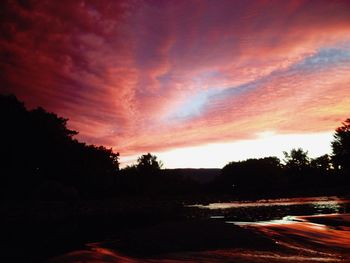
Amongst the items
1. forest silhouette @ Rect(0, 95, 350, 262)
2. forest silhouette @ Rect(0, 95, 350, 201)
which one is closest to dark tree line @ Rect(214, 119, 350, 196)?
forest silhouette @ Rect(0, 95, 350, 262)

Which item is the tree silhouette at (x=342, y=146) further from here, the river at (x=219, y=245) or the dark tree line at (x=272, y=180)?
the river at (x=219, y=245)

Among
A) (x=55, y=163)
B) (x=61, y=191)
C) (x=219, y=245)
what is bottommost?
(x=219, y=245)

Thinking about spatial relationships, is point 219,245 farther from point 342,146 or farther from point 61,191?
point 342,146

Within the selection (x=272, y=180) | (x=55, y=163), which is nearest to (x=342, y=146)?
(x=272, y=180)

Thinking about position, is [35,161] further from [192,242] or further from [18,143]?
[192,242]

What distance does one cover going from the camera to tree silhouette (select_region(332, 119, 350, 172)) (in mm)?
52375

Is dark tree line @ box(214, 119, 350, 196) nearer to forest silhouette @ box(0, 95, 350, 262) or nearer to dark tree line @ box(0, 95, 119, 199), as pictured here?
forest silhouette @ box(0, 95, 350, 262)

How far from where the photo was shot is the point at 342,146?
53156 millimetres

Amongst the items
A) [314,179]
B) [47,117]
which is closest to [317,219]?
[47,117]

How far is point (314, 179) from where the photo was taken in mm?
74438

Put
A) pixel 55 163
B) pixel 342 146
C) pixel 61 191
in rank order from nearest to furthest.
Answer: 1. pixel 61 191
2. pixel 55 163
3. pixel 342 146

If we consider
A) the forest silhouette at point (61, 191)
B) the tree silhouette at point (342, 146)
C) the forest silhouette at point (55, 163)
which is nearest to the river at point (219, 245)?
the forest silhouette at point (61, 191)

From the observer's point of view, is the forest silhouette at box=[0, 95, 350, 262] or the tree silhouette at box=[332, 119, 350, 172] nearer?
the forest silhouette at box=[0, 95, 350, 262]

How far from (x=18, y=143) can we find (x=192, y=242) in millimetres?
28882
